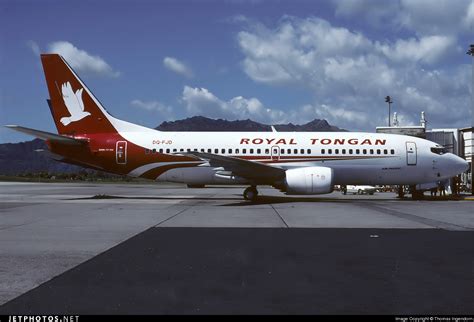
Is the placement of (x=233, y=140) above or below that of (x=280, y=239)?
above

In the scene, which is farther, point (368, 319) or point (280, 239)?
point (280, 239)

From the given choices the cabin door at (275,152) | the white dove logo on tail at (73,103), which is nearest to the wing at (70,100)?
the white dove logo on tail at (73,103)

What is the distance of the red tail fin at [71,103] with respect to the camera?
2664 centimetres

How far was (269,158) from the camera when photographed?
82.8 feet

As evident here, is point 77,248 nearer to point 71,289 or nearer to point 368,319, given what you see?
point 71,289

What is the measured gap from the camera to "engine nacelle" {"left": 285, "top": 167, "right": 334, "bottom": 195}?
23109 millimetres

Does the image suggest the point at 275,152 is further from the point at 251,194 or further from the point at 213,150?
the point at 213,150

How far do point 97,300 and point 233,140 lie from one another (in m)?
20.5

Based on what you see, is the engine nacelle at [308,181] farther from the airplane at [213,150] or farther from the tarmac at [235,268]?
the tarmac at [235,268]

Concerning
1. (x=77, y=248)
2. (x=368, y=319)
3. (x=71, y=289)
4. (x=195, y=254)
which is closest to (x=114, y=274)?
(x=71, y=289)

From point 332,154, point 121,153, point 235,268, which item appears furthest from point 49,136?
point 235,268

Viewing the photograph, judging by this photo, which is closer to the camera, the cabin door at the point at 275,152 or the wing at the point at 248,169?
the wing at the point at 248,169

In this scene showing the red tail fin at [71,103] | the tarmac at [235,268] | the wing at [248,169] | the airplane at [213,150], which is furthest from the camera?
the red tail fin at [71,103]

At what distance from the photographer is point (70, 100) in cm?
2677
